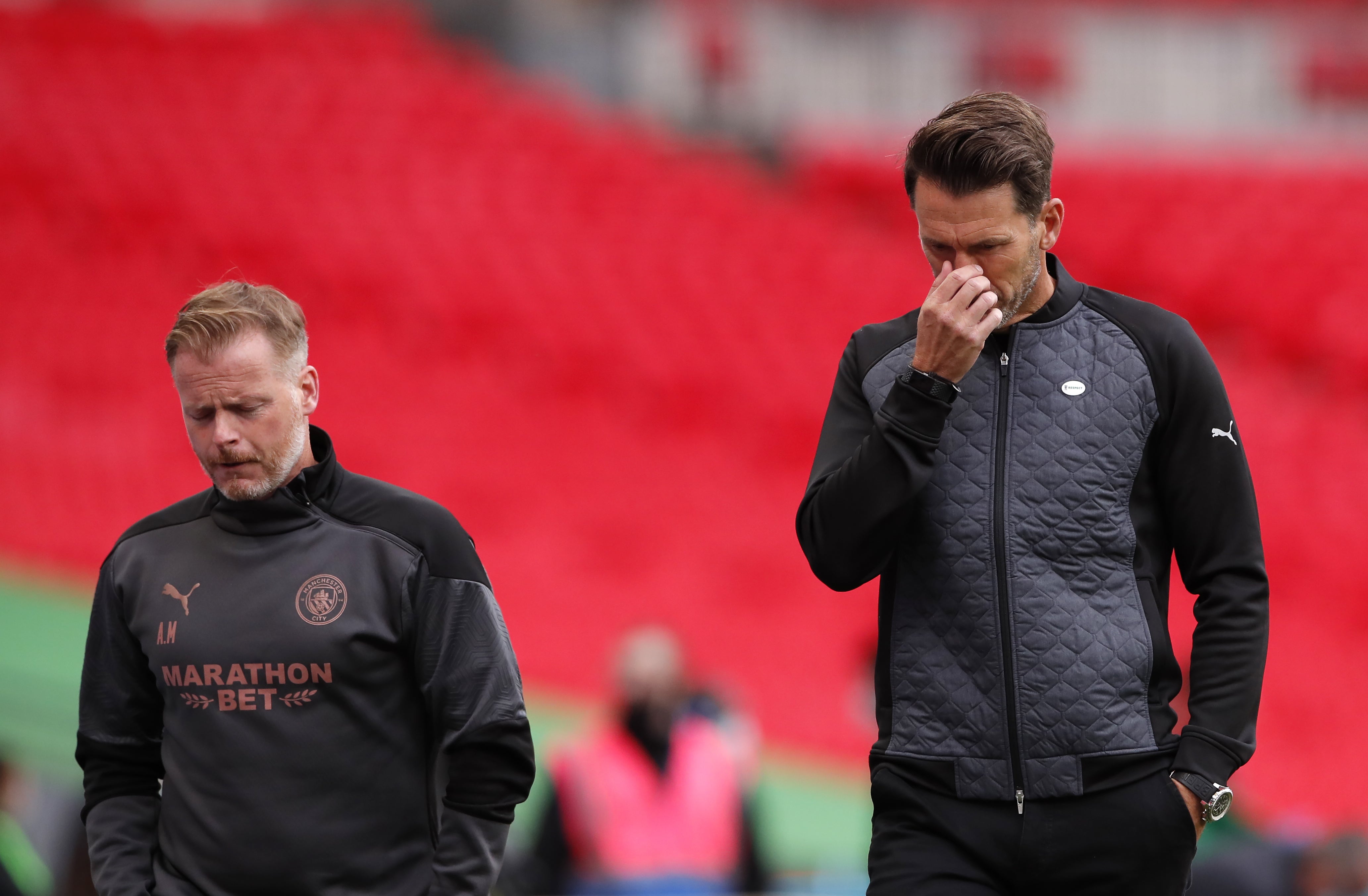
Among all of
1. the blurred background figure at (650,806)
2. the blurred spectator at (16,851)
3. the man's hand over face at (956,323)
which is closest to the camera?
the man's hand over face at (956,323)

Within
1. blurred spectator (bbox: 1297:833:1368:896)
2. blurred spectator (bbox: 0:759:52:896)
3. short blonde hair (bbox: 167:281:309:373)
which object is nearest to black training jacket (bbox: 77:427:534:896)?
short blonde hair (bbox: 167:281:309:373)

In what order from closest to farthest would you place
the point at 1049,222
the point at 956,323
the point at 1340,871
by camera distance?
the point at 956,323, the point at 1049,222, the point at 1340,871


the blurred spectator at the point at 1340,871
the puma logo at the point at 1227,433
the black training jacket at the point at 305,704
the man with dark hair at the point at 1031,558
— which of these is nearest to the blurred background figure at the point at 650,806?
the blurred spectator at the point at 1340,871

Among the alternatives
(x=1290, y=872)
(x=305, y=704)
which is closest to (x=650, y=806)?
(x=1290, y=872)

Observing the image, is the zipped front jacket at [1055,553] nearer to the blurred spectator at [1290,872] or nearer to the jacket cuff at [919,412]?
the jacket cuff at [919,412]

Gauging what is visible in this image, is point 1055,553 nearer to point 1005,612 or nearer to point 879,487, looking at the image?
point 1005,612

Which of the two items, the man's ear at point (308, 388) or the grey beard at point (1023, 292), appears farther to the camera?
the man's ear at point (308, 388)

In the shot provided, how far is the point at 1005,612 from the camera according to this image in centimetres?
206

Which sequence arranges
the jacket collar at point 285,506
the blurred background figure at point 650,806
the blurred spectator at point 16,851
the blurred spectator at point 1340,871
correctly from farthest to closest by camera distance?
the blurred background figure at point 650,806 < the blurred spectator at point 16,851 < the blurred spectator at point 1340,871 < the jacket collar at point 285,506

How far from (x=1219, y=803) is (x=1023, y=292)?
0.72m

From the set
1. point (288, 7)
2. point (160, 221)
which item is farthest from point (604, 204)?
point (288, 7)

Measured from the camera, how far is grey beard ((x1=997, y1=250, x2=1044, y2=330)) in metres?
2.10

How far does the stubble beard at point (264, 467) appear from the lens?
218 cm

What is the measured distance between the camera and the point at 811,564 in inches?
85.9
